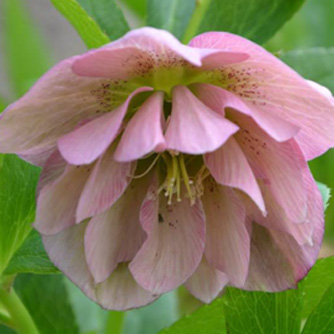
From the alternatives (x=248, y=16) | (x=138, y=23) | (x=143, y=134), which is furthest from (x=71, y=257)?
(x=138, y=23)

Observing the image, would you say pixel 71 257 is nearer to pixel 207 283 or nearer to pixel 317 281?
pixel 207 283

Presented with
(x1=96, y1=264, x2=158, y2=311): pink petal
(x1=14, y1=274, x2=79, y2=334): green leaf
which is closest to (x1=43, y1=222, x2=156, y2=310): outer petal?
(x1=96, y1=264, x2=158, y2=311): pink petal

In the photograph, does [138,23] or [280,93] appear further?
[138,23]

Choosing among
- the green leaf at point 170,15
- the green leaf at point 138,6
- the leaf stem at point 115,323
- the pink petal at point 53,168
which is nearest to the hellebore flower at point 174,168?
the pink petal at point 53,168

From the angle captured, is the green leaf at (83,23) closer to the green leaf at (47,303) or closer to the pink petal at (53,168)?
the pink petal at (53,168)

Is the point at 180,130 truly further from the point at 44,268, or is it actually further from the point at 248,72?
the point at 44,268

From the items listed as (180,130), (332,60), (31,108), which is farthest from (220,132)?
(332,60)

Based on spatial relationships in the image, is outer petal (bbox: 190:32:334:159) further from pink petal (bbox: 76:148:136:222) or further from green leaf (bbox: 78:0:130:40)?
green leaf (bbox: 78:0:130:40)
